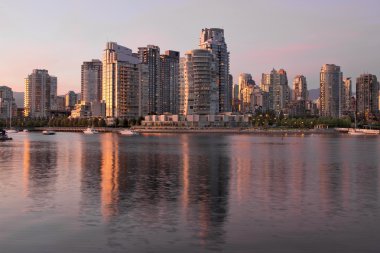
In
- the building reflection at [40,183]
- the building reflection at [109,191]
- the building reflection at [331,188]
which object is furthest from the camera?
the building reflection at [40,183]

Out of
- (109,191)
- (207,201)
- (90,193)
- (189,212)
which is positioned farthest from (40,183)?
(189,212)

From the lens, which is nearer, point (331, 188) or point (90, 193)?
point (90, 193)

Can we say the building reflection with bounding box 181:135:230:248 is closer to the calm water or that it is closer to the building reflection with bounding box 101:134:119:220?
the calm water

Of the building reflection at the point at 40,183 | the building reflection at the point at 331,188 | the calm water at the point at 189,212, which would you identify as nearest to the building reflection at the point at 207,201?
the calm water at the point at 189,212

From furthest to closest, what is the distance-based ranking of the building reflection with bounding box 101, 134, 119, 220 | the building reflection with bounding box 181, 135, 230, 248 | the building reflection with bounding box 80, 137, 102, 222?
the building reflection with bounding box 101, 134, 119, 220 → the building reflection with bounding box 80, 137, 102, 222 → the building reflection with bounding box 181, 135, 230, 248

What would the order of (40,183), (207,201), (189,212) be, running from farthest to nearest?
(40,183)
(207,201)
(189,212)

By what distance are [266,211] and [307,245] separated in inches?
376

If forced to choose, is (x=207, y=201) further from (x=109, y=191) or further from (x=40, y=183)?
(x=40, y=183)

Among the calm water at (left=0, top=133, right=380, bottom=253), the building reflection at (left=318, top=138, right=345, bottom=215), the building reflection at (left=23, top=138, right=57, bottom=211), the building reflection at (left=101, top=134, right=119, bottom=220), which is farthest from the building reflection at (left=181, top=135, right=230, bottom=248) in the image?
the building reflection at (left=23, top=138, right=57, bottom=211)

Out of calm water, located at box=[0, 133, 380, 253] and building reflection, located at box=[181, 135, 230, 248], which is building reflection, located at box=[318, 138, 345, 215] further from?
building reflection, located at box=[181, 135, 230, 248]

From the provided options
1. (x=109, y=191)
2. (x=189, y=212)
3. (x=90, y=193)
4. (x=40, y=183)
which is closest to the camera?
(x=189, y=212)

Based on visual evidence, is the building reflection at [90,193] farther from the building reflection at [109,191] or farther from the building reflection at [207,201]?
the building reflection at [207,201]

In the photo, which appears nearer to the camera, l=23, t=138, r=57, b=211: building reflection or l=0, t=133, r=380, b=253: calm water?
l=0, t=133, r=380, b=253: calm water

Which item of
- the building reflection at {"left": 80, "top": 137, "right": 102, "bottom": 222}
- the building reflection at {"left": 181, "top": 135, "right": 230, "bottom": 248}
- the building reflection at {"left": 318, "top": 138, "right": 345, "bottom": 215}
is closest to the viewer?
the building reflection at {"left": 181, "top": 135, "right": 230, "bottom": 248}
